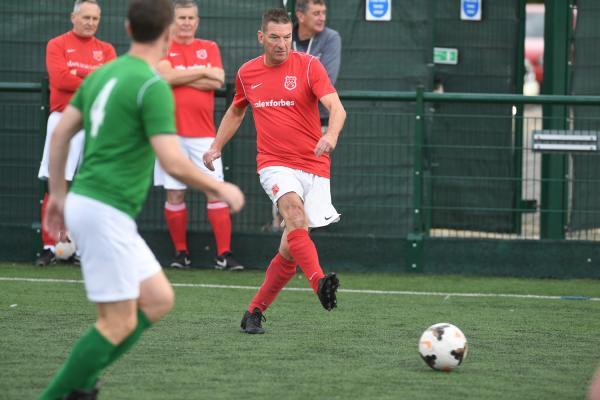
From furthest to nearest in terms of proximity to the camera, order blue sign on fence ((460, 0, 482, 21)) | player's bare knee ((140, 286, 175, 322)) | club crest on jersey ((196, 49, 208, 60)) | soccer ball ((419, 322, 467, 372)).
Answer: blue sign on fence ((460, 0, 482, 21))
club crest on jersey ((196, 49, 208, 60))
soccer ball ((419, 322, 467, 372))
player's bare knee ((140, 286, 175, 322))

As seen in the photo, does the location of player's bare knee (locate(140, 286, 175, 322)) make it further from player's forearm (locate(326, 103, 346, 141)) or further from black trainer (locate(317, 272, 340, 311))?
player's forearm (locate(326, 103, 346, 141))

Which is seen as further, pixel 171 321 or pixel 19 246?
pixel 19 246

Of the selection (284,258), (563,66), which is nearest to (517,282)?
(563,66)

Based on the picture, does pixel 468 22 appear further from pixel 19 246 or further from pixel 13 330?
pixel 13 330

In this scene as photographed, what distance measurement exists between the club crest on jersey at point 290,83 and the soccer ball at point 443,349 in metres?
2.27

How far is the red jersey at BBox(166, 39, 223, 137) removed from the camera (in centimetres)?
1112

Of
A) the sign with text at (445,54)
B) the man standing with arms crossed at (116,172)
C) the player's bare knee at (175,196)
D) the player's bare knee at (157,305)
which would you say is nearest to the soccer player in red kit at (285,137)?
the player's bare knee at (157,305)

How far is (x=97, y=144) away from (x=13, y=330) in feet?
10.1

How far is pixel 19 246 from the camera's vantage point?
11703mm

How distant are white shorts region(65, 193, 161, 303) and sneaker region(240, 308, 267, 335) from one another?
283cm

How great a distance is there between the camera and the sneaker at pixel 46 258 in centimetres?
1145

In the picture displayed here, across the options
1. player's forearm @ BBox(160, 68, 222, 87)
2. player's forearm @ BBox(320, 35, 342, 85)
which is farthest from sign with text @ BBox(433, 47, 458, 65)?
player's forearm @ BBox(160, 68, 222, 87)

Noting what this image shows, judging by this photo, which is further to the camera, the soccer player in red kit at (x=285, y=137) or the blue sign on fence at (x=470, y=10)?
the blue sign on fence at (x=470, y=10)

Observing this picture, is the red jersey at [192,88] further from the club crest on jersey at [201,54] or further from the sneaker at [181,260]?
the sneaker at [181,260]
